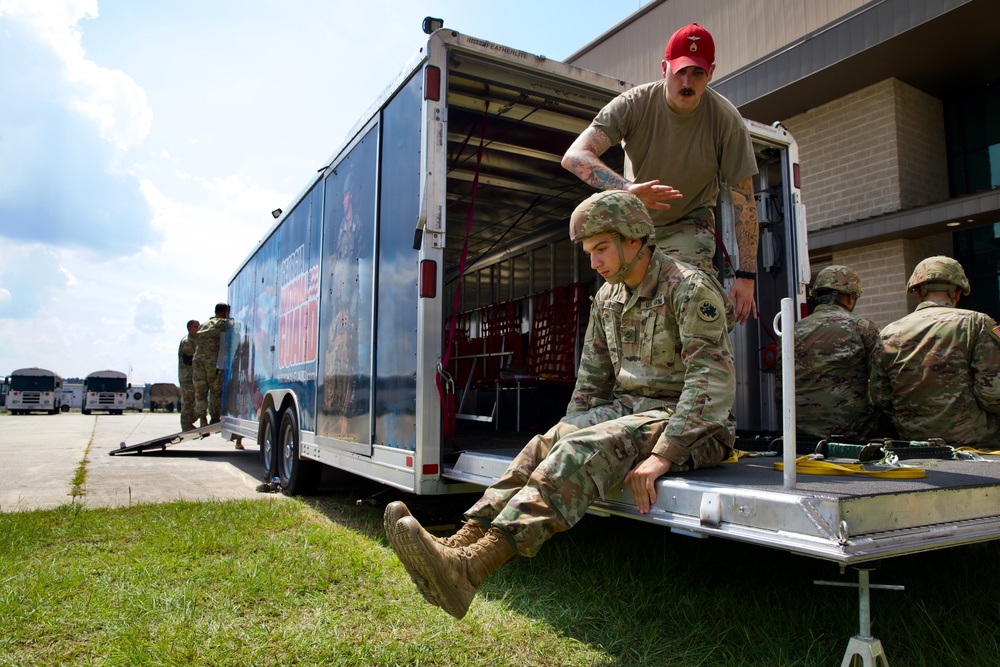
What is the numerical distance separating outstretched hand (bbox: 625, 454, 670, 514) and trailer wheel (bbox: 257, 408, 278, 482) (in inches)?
188

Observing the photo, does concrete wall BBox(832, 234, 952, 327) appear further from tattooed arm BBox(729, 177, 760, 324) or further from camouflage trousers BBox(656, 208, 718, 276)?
camouflage trousers BBox(656, 208, 718, 276)

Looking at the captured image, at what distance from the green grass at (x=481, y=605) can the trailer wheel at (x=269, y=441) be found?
7.25 ft

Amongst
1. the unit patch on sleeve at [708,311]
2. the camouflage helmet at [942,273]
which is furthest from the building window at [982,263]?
the unit patch on sleeve at [708,311]

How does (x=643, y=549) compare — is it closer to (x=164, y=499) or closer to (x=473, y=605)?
(x=473, y=605)

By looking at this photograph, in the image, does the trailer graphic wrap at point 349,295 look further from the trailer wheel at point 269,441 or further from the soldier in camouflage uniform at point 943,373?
the soldier in camouflage uniform at point 943,373

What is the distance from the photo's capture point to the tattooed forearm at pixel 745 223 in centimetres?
325

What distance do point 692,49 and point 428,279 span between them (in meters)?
1.53

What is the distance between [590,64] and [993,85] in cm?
691

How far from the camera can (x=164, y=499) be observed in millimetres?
5688

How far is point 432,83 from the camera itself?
346 centimetres

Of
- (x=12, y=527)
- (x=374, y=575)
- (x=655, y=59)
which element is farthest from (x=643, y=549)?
(x=655, y=59)

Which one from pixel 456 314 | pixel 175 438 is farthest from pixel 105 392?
pixel 456 314

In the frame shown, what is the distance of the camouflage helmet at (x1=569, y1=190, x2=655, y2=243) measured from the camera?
8.20 feet

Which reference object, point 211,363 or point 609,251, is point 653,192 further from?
point 211,363
